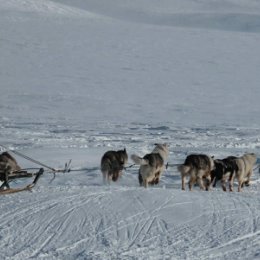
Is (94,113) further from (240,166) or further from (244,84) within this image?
(240,166)

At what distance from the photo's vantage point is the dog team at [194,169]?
30.3 ft

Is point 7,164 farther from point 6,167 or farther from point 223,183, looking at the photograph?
point 223,183

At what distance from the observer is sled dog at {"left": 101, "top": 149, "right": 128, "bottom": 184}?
991cm

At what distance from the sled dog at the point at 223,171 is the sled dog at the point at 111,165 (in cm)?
139

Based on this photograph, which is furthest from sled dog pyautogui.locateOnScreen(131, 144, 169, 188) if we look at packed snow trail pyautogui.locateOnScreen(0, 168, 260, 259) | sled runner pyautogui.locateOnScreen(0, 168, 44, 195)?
sled runner pyautogui.locateOnScreen(0, 168, 44, 195)

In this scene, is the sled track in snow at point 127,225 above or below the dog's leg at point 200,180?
below

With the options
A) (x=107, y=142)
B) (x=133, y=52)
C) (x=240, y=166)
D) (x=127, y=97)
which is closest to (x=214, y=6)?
(x=133, y=52)

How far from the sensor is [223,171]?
9.45 meters

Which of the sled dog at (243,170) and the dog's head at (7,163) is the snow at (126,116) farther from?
the dog's head at (7,163)

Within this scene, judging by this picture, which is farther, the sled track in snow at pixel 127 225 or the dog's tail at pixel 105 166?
the dog's tail at pixel 105 166

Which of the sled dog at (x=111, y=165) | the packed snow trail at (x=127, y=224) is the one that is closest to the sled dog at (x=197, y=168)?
the packed snow trail at (x=127, y=224)

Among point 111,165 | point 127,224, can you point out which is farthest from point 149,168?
point 127,224

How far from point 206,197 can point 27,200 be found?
2.01 meters

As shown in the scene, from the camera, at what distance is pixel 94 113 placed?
24453mm
